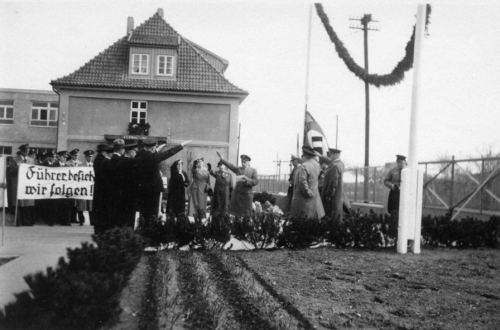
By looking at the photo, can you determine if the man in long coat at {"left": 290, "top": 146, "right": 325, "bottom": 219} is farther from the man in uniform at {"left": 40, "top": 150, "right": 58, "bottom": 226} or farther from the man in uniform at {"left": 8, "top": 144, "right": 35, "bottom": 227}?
the man in uniform at {"left": 8, "top": 144, "right": 35, "bottom": 227}

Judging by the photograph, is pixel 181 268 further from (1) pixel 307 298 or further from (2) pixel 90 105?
(2) pixel 90 105

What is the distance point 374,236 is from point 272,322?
5127mm

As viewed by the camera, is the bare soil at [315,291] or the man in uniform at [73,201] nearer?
the bare soil at [315,291]

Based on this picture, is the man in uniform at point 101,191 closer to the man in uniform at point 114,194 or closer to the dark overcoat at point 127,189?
the man in uniform at point 114,194

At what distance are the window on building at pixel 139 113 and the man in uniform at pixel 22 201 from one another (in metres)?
15.8

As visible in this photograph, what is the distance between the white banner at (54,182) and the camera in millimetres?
12117

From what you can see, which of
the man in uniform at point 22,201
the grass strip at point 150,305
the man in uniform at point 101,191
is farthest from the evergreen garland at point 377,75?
the man in uniform at point 22,201

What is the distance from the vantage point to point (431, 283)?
233 inches

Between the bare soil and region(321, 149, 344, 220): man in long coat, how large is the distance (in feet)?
7.55

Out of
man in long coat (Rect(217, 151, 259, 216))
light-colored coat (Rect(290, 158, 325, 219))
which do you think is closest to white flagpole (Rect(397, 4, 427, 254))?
light-colored coat (Rect(290, 158, 325, 219))

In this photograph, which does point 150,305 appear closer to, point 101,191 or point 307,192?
point 101,191

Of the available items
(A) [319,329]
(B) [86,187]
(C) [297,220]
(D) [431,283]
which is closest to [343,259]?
(C) [297,220]

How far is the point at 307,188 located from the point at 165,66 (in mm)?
21362

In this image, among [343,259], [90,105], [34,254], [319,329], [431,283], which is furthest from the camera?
[90,105]
